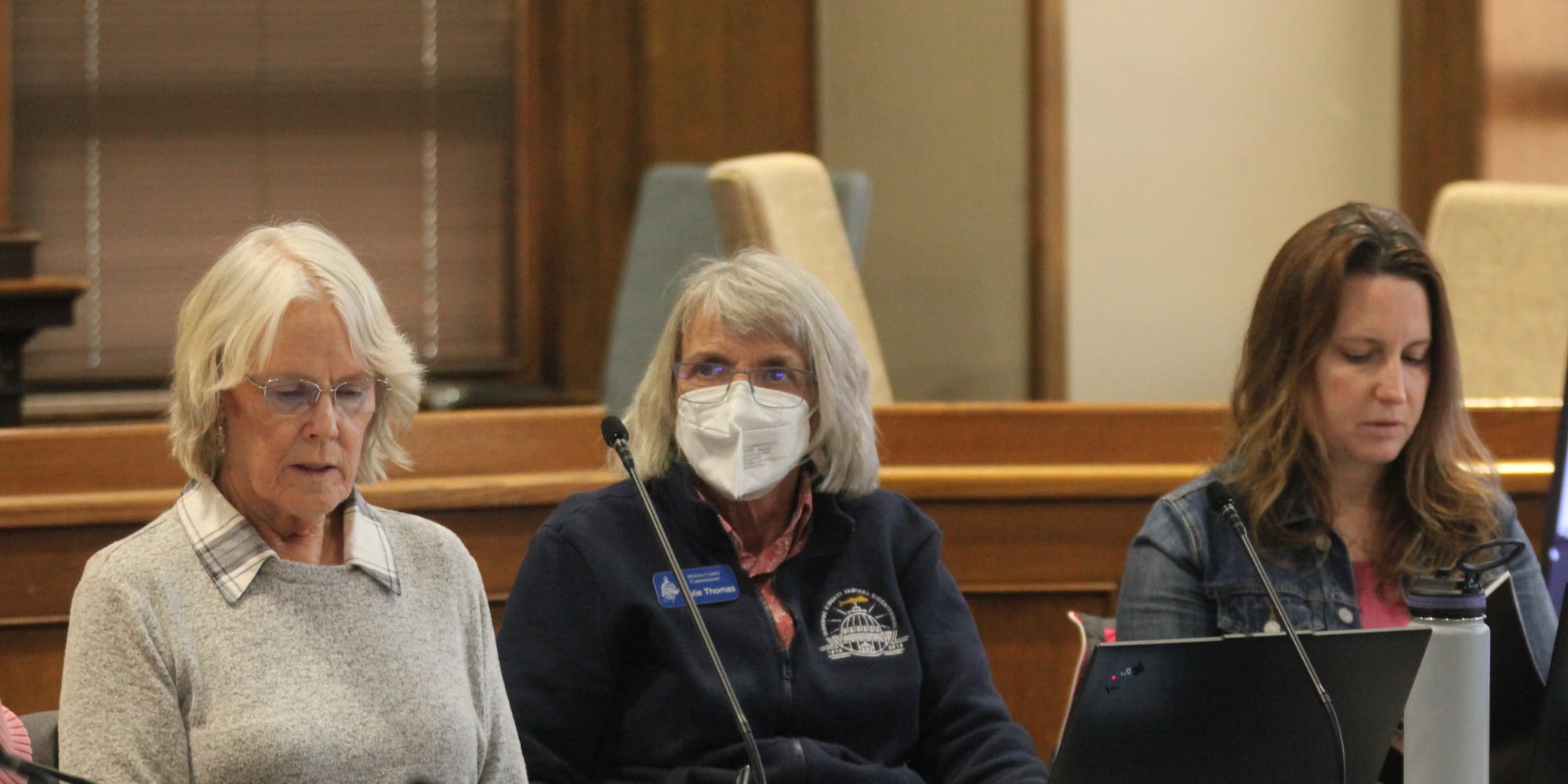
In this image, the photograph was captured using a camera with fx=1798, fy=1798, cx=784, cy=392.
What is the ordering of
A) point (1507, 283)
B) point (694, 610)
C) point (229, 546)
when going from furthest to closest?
point (1507, 283) < point (694, 610) < point (229, 546)

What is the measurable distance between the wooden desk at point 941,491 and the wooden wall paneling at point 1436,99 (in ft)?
4.91

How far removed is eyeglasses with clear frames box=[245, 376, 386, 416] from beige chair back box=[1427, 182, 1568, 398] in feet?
7.96

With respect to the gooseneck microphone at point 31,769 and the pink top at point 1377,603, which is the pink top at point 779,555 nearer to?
the pink top at point 1377,603

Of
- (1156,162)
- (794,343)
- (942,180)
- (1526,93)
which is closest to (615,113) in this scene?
(942,180)

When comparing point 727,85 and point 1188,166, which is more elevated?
point 727,85

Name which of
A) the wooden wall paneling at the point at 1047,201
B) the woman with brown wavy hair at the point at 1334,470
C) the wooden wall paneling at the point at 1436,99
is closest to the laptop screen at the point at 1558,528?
the woman with brown wavy hair at the point at 1334,470

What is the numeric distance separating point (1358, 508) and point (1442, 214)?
5.05ft

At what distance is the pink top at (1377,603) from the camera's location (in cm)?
215

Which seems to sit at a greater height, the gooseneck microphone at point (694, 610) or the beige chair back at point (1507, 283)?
the beige chair back at point (1507, 283)

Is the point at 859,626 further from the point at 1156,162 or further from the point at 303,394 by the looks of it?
the point at 1156,162

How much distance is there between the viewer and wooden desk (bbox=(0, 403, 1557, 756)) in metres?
2.44

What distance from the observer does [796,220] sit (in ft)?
11.7

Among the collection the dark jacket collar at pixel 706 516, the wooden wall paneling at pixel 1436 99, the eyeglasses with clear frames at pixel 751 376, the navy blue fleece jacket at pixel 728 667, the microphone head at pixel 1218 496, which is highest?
the wooden wall paneling at pixel 1436 99

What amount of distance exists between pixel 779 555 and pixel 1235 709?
0.66m
